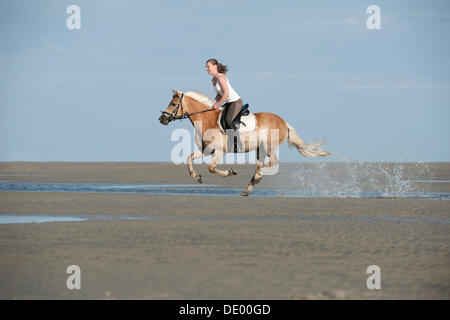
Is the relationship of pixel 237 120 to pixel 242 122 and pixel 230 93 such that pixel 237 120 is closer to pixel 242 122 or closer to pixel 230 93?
pixel 242 122

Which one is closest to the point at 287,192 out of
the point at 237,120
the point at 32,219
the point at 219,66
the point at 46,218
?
the point at 237,120

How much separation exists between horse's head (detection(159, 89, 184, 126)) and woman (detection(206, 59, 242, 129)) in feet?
3.06

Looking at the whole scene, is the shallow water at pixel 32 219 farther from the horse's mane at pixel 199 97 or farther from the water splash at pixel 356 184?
the water splash at pixel 356 184

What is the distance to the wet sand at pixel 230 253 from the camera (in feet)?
22.5

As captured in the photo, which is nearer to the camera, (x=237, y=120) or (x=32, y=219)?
(x=32, y=219)

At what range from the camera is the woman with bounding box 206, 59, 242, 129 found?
15812 millimetres

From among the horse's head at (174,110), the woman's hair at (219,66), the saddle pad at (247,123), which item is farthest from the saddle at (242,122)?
the woman's hair at (219,66)

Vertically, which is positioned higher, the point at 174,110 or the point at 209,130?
the point at 174,110

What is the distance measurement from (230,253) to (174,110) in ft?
26.4

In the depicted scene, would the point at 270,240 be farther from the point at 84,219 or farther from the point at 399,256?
the point at 84,219

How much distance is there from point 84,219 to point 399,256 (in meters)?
7.19

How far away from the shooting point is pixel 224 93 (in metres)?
16.0
